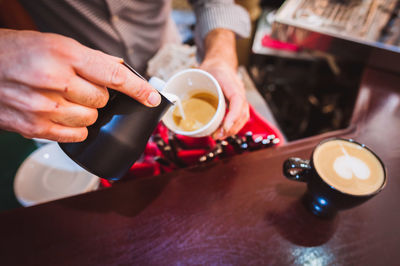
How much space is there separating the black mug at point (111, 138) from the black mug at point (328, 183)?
41 cm

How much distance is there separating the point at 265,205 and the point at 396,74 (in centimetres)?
102

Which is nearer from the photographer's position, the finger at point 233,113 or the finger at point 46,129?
the finger at point 46,129

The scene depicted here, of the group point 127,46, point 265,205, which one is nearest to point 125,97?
point 265,205

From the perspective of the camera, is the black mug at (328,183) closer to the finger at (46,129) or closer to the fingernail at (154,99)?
the fingernail at (154,99)

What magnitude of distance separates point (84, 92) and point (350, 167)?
674 millimetres

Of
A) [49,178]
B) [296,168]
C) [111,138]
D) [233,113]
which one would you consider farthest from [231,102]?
[49,178]

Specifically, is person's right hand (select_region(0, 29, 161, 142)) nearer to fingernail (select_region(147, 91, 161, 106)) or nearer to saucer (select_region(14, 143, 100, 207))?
fingernail (select_region(147, 91, 161, 106))

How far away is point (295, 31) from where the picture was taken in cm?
143

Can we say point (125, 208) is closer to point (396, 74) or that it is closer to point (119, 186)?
point (119, 186)

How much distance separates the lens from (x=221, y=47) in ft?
3.60

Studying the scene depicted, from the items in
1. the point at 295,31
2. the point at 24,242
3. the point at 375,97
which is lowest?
the point at 24,242

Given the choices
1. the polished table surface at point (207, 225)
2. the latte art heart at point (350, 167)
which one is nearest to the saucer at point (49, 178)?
the polished table surface at point (207, 225)

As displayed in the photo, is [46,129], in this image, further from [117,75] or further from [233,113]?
[233,113]

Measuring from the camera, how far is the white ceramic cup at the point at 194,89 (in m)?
0.69
